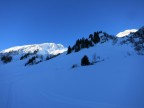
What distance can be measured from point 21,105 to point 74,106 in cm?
485

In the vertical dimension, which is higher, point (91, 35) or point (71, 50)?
point (91, 35)

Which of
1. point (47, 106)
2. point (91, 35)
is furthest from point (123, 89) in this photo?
point (91, 35)

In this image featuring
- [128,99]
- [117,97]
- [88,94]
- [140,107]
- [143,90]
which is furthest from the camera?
[88,94]

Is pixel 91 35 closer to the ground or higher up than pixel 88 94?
higher up

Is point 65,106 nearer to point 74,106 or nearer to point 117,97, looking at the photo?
point 74,106

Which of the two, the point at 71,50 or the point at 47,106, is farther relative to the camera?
the point at 71,50

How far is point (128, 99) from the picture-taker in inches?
524

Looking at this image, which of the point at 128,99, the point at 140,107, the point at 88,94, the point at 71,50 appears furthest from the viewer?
the point at 71,50

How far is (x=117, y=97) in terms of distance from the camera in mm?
14266

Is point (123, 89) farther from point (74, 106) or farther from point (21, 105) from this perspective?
point (21, 105)

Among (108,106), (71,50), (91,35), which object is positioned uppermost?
(91,35)

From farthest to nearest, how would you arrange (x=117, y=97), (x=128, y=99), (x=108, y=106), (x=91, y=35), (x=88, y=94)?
1. (x=91, y=35)
2. (x=88, y=94)
3. (x=117, y=97)
4. (x=128, y=99)
5. (x=108, y=106)

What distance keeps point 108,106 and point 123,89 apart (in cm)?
545

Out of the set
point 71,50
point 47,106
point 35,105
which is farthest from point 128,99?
point 71,50
